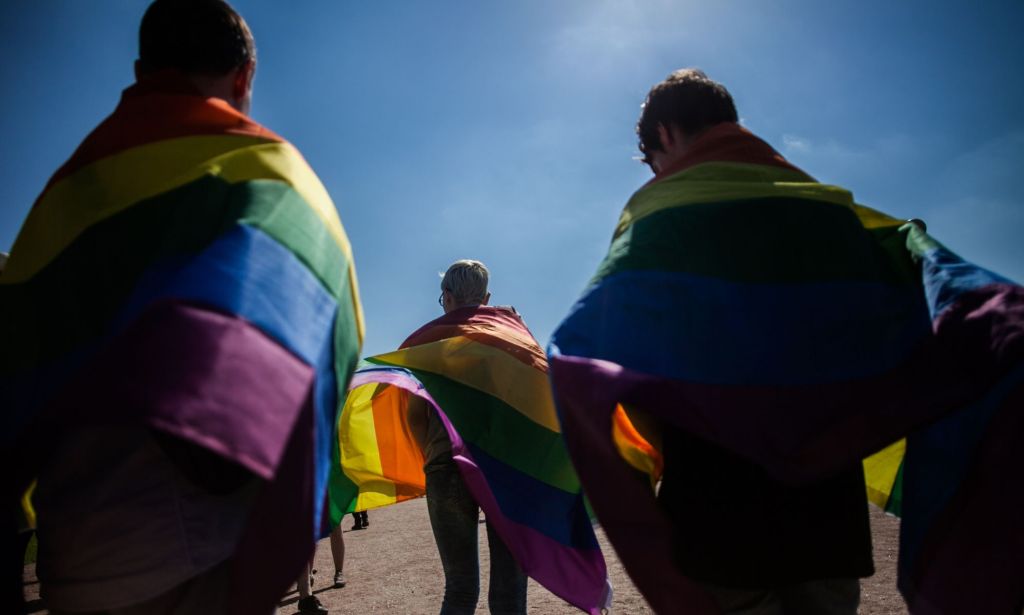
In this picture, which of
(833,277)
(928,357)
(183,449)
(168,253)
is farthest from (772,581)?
(168,253)

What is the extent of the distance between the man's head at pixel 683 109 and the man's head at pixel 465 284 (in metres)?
1.94

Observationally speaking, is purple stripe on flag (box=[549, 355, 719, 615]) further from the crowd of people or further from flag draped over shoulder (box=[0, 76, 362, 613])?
flag draped over shoulder (box=[0, 76, 362, 613])

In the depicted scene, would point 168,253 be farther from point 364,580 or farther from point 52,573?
point 364,580

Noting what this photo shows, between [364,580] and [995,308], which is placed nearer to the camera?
[995,308]

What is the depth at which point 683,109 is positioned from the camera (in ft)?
7.80

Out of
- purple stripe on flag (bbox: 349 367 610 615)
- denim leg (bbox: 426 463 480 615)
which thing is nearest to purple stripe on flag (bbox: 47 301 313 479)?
purple stripe on flag (bbox: 349 367 610 615)

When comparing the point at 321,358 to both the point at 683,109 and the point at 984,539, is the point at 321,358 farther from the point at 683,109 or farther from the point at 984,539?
the point at 984,539

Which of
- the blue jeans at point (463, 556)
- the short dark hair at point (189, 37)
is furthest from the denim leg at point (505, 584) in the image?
the short dark hair at point (189, 37)

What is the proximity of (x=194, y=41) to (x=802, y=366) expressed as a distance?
195 cm

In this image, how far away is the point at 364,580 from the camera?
8312 millimetres

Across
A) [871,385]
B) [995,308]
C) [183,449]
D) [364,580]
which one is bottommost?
[364,580]

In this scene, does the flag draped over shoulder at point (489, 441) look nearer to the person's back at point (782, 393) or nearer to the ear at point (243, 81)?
the person's back at point (782, 393)

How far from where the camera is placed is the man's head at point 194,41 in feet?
6.21

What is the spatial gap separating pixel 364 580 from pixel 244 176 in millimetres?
7729
